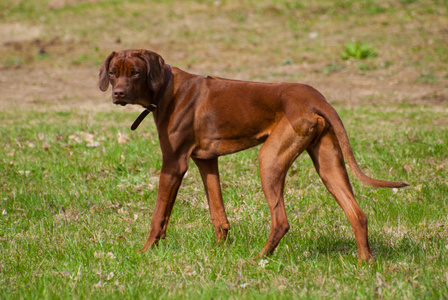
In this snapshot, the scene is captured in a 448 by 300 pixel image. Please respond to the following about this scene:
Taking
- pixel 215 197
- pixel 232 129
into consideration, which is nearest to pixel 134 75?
pixel 232 129

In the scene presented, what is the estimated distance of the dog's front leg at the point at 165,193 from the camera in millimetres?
4414

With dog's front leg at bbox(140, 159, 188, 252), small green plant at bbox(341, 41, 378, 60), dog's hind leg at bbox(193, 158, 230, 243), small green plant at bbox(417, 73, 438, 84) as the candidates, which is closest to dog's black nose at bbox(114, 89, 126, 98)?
dog's front leg at bbox(140, 159, 188, 252)

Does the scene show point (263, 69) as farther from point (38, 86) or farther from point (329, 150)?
point (329, 150)

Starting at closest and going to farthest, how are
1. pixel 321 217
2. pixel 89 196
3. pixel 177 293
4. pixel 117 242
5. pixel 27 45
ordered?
pixel 177 293, pixel 117 242, pixel 321 217, pixel 89 196, pixel 27 45

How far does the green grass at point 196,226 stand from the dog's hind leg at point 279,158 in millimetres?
211

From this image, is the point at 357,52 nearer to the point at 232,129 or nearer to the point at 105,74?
the point at 232,129

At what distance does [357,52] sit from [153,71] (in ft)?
33.9

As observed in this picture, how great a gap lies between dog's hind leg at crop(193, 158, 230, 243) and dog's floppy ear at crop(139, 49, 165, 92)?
71 cm

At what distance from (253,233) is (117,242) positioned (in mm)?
1087

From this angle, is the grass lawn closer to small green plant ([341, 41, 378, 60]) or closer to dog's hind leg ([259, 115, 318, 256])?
small green plant ([341, 41, 378, 60])

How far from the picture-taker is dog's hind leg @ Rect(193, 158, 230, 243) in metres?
4.62

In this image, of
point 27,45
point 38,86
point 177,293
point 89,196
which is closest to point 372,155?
point 89,196

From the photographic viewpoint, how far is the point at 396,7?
17.5 meters

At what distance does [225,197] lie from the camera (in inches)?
225
